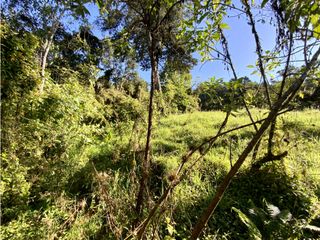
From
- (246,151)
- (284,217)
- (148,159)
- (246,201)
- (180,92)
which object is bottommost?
(246,201)

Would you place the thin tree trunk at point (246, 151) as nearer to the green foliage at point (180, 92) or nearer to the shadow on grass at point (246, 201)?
the shadow on grass at point (246, 201)

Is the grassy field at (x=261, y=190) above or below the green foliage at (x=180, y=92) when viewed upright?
below

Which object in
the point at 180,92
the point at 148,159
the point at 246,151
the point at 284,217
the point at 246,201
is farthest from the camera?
the point at 180,92

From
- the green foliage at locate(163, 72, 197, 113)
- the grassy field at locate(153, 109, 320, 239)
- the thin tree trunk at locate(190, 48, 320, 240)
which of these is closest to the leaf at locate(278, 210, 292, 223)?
the grassy field at locate(153, 109, 320, 239)

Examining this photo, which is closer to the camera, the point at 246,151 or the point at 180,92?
the point at 246,151

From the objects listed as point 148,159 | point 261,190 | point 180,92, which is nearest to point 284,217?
point 261,190

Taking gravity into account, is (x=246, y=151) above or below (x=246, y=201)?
above

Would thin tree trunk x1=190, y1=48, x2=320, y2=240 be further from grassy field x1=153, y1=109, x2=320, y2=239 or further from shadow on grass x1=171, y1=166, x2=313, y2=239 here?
shadow on grass x1=171, y1=166, x2=313, y2=239

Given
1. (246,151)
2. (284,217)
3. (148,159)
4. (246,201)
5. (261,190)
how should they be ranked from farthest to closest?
1. (261,190)
2. (246,201)
3. (284,217)
4. (148,159)
5. (246,151)

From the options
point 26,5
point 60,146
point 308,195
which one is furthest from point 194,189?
point 26,5

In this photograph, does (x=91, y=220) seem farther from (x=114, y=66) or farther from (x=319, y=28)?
(x=114, y=66)

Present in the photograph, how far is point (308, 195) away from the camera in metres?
3.04

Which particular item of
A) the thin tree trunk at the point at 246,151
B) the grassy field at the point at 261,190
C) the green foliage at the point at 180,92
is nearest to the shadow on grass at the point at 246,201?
the grassy field at the point at 261,190

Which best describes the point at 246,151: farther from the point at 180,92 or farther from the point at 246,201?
the point at 180,92
